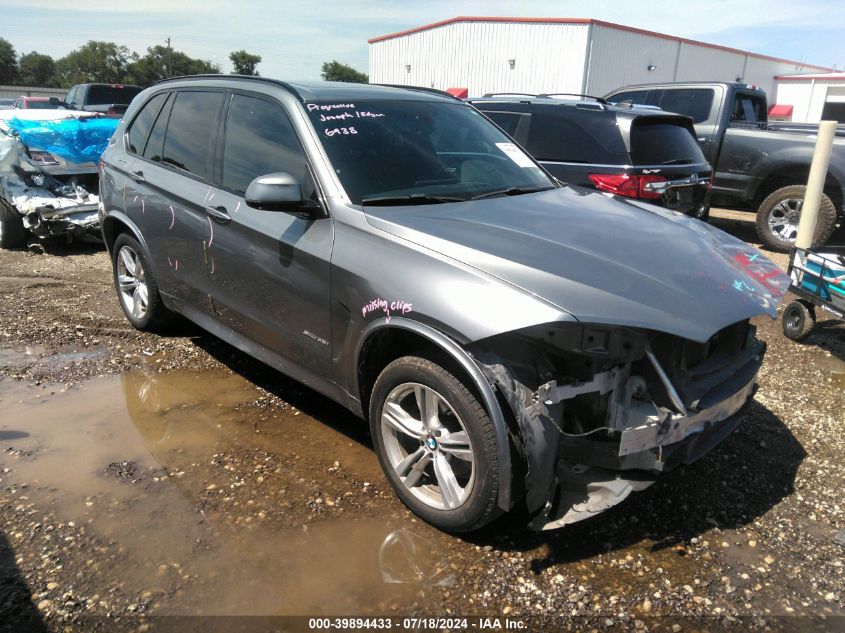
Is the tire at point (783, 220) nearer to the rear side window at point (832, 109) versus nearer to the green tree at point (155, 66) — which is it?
the rear side window at point (832, 109)

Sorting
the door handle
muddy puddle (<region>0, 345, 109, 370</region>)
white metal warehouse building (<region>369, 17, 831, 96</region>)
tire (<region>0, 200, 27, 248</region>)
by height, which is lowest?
muddy puddle (<region>0, 345, 109, 370</region>)

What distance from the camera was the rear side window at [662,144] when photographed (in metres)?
6.04

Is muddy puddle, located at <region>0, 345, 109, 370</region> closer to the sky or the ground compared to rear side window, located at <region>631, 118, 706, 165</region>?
closer to the ground

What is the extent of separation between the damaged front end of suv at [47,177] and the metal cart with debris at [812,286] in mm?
7340

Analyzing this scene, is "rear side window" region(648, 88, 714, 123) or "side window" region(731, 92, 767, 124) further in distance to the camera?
"side window" region(731, 92, 767, 124)

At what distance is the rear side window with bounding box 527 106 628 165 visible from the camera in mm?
6051

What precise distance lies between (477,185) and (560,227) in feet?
2.37

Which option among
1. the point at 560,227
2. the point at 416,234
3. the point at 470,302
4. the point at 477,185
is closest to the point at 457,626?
the point at 470,302

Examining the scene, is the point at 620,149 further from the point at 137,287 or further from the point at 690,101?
the point at 137,287

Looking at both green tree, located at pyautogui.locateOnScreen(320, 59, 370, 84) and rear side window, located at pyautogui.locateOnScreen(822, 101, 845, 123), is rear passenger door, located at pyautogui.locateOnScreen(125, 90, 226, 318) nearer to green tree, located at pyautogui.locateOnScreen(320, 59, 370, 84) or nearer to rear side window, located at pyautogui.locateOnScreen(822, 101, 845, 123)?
rear side window, located at pyautogui.locateOnScreen(822, 101, 845, 123)

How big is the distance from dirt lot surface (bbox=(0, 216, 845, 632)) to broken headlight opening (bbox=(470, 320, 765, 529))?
41 cm

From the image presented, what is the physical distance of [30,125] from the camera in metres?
7.68

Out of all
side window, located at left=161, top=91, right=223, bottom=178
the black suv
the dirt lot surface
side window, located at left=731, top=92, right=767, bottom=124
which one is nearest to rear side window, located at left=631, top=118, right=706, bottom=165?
the black suv

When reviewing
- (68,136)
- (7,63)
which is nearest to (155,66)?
(7,63)
